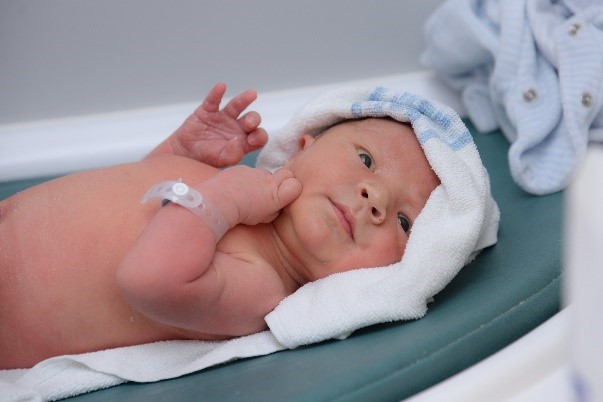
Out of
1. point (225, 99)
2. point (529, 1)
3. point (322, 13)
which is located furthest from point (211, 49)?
point (529, 1)

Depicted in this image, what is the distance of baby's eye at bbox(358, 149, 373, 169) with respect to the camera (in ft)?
3.87

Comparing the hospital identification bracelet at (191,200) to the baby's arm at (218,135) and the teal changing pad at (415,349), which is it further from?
the baby's arm at (218,135)

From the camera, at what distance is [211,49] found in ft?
5.52

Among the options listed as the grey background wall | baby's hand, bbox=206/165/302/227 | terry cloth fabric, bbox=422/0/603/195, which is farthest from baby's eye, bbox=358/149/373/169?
the grey background wall

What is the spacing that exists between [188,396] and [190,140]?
498 mm

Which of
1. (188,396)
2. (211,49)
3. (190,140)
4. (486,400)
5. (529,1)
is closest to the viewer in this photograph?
(486,400)

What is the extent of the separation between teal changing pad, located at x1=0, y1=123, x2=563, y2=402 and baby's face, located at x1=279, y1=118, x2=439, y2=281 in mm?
114

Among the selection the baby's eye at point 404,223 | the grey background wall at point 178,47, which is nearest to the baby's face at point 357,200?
Result: the baby's eye at point 404,223

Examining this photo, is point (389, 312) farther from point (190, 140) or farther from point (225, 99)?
point (225, 99)

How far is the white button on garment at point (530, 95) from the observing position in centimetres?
147

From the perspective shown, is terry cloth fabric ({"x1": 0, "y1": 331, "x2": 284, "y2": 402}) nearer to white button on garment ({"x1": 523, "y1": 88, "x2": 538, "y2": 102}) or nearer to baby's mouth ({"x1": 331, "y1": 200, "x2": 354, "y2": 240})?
baby's mouth ({"x1": 331, "y1": 200, "x2": 354, "y2": 240})

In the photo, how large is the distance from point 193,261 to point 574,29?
0.87 meters

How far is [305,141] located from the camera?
131 cm

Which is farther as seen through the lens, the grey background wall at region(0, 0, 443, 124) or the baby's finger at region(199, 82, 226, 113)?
the grey background wall at region(0, 0, 443, 124)
